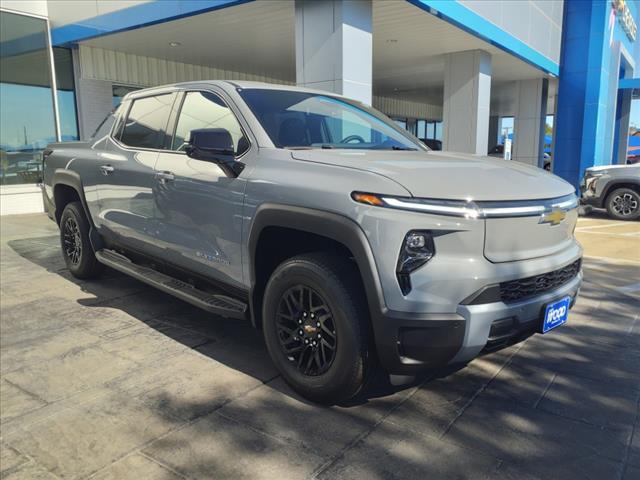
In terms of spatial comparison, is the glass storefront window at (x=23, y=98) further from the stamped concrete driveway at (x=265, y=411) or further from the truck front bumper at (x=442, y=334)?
the truck front bumper at (x=442, y=334)

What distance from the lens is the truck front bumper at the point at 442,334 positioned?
242 cm

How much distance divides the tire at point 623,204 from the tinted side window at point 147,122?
9809 millimetres

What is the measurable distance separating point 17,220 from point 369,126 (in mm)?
9538

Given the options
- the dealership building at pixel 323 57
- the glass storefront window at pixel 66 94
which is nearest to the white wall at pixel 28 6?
the dealership building at pixel 323 57

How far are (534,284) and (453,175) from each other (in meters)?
0.73

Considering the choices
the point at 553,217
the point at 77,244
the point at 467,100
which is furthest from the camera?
the point at 467,100

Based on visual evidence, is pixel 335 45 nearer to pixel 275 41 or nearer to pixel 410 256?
pixel 275 41

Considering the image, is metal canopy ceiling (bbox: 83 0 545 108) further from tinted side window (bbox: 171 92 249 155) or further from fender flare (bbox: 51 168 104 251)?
tinted side window (bbox: 171 92 249 155)

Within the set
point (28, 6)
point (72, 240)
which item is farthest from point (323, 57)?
point (28, 6)

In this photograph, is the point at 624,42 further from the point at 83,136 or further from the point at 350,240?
the point at 350,240

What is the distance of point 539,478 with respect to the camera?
2.33m

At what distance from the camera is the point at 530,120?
60.2 ft

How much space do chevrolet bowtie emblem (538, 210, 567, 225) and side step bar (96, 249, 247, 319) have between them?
6.03ft

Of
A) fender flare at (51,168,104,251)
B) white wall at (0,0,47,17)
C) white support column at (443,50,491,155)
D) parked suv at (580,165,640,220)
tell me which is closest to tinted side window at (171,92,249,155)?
fender flare at (51,168,104,251)
